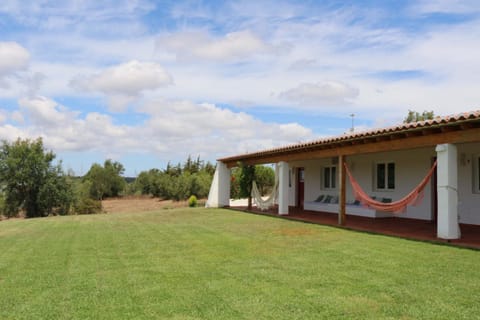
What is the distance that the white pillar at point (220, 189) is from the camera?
21373 mm

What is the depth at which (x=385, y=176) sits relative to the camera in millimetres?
14328

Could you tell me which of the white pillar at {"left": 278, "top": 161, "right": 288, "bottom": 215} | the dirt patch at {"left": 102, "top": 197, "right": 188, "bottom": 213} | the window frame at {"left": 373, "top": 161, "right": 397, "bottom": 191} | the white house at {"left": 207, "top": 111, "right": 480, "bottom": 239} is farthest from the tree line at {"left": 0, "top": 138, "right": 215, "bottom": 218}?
the window frame at {"left": 373, "top": 161, "right": 397, "bottom": 191}

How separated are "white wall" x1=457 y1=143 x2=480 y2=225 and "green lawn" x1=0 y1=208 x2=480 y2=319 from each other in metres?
3.54

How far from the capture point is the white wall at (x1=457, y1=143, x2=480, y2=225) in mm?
11109

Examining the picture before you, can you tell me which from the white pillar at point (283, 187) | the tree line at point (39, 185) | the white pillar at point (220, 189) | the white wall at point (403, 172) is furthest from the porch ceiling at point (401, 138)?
the tree line at point (39, 185)

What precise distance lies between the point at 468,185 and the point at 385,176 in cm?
332

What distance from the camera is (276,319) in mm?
4176

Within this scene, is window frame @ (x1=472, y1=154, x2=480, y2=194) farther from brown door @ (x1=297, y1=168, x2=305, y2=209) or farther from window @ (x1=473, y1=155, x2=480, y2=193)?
brown door @ (x1=297, y1=168, x2=305, y2=209)

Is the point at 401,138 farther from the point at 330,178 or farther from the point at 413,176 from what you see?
the point at 330,178

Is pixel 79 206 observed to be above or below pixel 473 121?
below

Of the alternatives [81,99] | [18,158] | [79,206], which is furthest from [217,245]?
[18,158]

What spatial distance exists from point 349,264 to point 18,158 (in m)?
27.4

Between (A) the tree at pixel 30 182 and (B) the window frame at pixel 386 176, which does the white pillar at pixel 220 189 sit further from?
(A) the tree at pixel 30 182

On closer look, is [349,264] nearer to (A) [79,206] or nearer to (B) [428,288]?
(B) [428,288]
